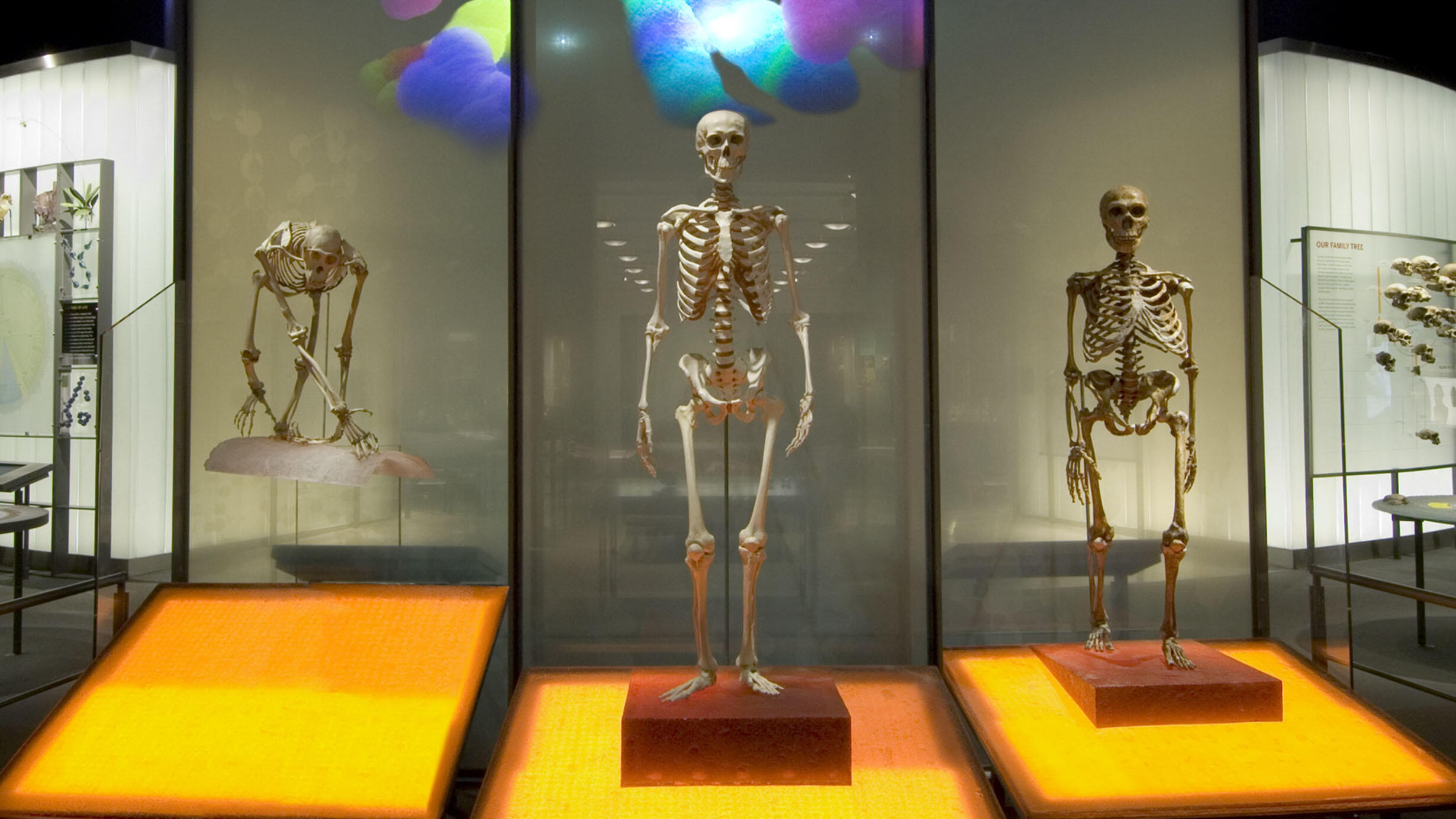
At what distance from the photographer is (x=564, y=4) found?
3.79 meters

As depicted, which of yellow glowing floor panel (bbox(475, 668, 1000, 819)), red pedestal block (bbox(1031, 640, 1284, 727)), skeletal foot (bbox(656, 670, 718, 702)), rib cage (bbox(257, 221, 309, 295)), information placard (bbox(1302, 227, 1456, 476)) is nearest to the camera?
yellow glowing floor panel (bbox(475, 668, 1000, 819))

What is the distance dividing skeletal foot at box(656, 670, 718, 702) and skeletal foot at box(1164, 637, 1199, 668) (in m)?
1.61

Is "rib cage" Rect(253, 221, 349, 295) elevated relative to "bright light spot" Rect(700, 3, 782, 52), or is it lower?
lower

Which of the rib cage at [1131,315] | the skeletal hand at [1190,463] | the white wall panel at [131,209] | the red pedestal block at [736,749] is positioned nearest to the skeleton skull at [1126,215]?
the rib cage at [1131,315]

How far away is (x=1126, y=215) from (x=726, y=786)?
2.34 meters

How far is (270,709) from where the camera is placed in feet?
9.32

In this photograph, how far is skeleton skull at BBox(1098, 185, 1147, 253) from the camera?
3061 mm

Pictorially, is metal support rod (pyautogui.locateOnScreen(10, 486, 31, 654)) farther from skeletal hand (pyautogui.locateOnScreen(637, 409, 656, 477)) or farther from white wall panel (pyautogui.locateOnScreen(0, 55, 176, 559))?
skeletal hand (pyautogui.locateOnScreen(637, 409, 656, 477))

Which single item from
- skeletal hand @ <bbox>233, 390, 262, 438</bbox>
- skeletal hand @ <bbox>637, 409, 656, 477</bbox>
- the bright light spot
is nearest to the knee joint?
skeletal hand @ <bbox>637, 409, 656, 477</bbox>

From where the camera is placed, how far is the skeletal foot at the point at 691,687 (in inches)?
107

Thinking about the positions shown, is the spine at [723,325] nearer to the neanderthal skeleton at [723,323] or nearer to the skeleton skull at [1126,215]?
the neanderthal skeleton at [723,323]

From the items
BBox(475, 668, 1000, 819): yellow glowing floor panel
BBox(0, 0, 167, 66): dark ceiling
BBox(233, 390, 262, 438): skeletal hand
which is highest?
BBox(0, 0, 167, 66): dark ceiling

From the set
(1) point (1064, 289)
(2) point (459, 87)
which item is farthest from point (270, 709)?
(1) point (1064, 289)

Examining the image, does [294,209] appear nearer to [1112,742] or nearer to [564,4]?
[564,4]
